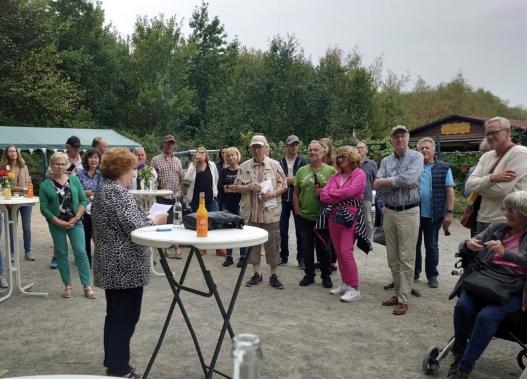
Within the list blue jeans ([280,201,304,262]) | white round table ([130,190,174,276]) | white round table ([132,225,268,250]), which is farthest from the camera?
A: blue jeans ([280,201,304,262])

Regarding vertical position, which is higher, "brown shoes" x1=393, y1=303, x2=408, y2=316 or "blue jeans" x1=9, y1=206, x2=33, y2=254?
"blue jeans" x1=9, y1=206, x2=33, y2=254

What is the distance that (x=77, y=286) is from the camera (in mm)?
5453

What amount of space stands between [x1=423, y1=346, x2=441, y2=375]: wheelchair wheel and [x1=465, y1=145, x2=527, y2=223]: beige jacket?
1251mm

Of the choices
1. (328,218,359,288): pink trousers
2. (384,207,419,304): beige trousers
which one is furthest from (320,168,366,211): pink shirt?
(384,207,419,304): beige trousers

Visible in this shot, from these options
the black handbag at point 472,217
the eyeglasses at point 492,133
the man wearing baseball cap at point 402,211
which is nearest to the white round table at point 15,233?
the man wearing baseball cap at point 402,211

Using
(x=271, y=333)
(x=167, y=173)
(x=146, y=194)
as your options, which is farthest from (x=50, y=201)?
(x=271, y=333)

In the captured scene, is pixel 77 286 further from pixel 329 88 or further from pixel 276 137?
pixel 329 88

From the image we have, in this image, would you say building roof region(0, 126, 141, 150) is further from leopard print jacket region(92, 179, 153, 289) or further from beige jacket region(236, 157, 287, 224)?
leopard print jacket region(92, 179, 153, 289)

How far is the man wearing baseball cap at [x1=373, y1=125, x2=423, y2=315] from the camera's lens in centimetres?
462

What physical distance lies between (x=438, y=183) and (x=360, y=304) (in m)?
1.75

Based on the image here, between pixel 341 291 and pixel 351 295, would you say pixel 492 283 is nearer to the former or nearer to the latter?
pixel 351 295

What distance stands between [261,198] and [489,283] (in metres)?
2.80

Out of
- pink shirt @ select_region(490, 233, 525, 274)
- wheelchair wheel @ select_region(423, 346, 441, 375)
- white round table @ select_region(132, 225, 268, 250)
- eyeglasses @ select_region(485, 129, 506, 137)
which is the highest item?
eyeglasses @ select_region(485, 129, 506, 137)

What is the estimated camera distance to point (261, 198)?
17.7 ft
